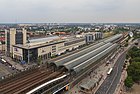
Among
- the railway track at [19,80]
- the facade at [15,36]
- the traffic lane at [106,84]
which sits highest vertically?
the facade at [15,36]

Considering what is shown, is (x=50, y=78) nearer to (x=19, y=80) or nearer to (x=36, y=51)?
(x=19, y=80)

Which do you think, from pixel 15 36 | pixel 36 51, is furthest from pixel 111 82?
pixel 15 36

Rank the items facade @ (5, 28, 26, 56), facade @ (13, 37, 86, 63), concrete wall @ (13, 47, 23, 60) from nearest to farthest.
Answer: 1. facade @ (13, 37, 86, 63)
2. concrete wall @ (13, 47, 23, 60)
3. facade @ (5, 28, 26, 56)

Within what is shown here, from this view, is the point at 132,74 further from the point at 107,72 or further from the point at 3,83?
the point at 3,83

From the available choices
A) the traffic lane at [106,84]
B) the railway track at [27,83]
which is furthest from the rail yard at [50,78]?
the traffic lane at [106,84]

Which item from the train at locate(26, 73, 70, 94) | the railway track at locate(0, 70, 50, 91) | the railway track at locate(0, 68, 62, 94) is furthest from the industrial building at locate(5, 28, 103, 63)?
the train at locate(26, 73, 70, 94)

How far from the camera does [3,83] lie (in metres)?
28.3

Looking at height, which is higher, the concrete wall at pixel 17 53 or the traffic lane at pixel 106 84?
the concrete wall at pixel 17 53

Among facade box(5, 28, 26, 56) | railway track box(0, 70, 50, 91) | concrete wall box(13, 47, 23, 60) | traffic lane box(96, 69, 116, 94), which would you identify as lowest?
traffic lane box(96, 69, 116, 94)

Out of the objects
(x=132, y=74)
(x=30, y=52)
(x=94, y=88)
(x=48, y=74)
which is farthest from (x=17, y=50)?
(x=132, y=74)

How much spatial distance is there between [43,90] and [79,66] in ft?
39.1

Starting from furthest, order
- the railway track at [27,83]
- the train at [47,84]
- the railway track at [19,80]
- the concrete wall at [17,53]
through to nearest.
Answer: the concrete wall at [17,53] < the railway track at [19,80] < the railway track at [27,83] < the train at [47,84]

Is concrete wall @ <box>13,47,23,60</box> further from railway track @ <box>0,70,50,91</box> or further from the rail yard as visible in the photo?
railway track @ <box>0,70,50,91</box>

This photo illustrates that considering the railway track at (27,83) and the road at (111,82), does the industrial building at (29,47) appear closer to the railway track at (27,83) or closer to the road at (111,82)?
the railway track at (27,83)
